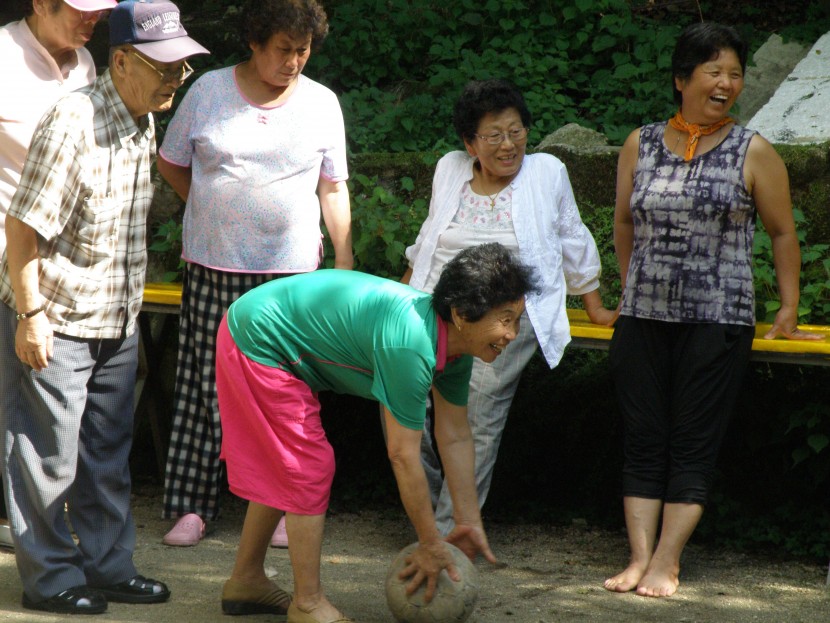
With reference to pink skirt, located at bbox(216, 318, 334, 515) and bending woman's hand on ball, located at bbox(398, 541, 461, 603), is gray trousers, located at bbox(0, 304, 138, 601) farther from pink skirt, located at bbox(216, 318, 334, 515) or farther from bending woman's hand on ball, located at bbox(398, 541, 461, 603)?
bending woman's hand on ball, located at bbox(398, 541, 461, 603)

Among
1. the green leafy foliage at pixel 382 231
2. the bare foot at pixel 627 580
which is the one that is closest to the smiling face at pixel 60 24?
the green leafy foliage at pixel 382 231

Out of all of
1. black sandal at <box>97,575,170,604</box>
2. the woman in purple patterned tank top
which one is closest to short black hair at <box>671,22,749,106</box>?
the woman in purple patterned tank top

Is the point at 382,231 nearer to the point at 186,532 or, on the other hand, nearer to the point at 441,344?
the point at 186,532

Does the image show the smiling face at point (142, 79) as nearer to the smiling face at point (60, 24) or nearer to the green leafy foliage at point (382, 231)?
the smiling face at point (60, 24)

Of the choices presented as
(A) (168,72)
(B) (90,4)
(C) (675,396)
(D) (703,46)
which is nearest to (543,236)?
(C) (675,396)

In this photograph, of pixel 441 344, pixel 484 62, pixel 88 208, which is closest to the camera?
pixel 441 344

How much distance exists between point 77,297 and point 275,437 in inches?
31.5

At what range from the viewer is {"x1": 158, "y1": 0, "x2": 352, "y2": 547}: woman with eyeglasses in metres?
4.41

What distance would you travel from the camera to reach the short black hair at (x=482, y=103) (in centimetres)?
449

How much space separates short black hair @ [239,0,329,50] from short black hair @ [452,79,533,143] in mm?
629

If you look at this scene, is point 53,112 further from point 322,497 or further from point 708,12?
point 708,12

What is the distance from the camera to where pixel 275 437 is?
3527mm

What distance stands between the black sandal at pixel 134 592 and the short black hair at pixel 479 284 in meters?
1.48

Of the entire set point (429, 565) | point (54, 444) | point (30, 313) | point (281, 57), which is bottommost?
point (429, 565)
